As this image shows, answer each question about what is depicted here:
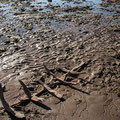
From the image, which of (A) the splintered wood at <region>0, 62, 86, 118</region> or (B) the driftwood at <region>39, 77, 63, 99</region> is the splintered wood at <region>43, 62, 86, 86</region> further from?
(B) the driftwood at <region>39, 77, 63, 99</region>

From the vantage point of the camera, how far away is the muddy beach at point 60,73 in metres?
4.59

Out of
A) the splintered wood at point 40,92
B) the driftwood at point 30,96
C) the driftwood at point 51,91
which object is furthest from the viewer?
the driftwood at point 51,91

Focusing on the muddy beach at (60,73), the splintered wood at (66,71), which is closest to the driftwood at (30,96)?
the muddy beach at (60,73)

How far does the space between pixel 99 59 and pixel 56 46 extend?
3.11 m

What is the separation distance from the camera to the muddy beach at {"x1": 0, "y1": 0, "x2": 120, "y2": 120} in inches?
181

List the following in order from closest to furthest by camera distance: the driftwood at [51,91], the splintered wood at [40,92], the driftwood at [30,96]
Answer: the splintered wood at [40,92], the driftwood at [30,96], the driftwood at [51,91]

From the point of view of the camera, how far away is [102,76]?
6.05 m

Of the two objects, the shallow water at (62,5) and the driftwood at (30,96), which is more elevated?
the shallow water at (62,5)

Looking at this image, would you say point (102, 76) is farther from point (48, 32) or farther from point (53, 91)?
point (48, 32)

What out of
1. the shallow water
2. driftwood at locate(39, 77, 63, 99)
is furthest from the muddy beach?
the shallow water

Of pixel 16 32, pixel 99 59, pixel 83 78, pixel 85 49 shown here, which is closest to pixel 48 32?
pixel 16 32

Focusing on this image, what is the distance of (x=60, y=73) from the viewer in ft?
21.1

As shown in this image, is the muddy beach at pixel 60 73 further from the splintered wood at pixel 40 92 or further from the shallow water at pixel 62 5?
the shallow water at pixel 62 5

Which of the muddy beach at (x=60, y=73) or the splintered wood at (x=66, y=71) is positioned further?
the splintered wood at (x=66, y=71)
